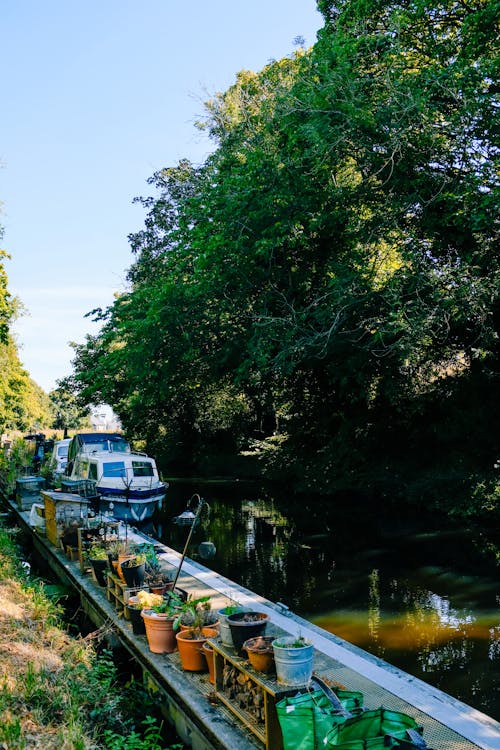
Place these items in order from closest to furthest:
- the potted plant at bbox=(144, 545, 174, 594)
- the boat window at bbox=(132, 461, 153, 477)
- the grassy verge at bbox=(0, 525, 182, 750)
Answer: the grassy verge at bbox=(0, 525, 182, 750) < the potted plant at bbox=(144, 545, 174, 594) < the boat window at bbox=(132, 461, 153, 477)

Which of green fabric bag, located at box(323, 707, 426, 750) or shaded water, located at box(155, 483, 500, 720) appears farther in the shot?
shaded water, located at box(155, 483, 500, 720)

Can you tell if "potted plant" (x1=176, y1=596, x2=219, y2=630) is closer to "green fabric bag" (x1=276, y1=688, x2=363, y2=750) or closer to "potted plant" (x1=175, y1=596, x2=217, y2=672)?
"potted plant" (x1=175, y1=596, x2=217, y2=672)

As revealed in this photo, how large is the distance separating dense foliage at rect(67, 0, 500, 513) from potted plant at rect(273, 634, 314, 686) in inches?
390

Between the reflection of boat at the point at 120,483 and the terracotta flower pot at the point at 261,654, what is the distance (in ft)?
40.6

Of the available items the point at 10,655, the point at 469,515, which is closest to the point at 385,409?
the point at 469,515

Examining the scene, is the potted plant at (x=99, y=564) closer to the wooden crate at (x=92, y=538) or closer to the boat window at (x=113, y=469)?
the wooden crate at (x=92, y=538)

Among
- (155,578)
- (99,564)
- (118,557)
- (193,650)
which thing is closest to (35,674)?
(193,650)

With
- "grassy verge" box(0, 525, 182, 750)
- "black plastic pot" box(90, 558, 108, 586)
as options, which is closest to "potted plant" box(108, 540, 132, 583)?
"black plastic pot" box(90, 558, 108, 586)

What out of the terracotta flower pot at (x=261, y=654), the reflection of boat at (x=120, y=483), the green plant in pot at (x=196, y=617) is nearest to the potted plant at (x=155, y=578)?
the green plant in pot at (x=196, y=617)

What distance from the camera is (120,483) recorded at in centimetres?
1888

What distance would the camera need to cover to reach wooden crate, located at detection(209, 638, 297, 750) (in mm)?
4441

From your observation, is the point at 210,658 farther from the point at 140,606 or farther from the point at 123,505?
the point at 123,505

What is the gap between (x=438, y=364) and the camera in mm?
19297

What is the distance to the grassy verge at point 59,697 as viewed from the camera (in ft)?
15.8
